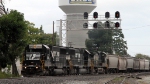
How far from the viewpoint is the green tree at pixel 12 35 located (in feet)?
143

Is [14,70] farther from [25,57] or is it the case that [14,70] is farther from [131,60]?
[131,60]

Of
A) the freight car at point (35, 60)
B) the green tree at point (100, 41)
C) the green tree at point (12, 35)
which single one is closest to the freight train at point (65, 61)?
the freight car at point (35, 60)

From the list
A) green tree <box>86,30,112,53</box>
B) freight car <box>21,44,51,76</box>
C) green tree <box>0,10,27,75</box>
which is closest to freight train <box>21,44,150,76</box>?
freight car <box>21,44,51,76</box>

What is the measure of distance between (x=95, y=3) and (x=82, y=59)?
61777 mm

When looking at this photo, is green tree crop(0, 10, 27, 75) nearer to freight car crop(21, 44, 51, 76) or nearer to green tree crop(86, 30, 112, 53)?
freight car crop(21, 44, 51, 76)

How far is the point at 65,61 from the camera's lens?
51.2 meters

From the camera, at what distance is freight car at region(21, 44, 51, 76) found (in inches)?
1726

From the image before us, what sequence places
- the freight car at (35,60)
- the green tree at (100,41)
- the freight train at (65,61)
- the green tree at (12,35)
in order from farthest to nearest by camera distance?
the green tree at (100,41), the freight train at (65,61), the freight car at (35,60), the green tree at (12,35)

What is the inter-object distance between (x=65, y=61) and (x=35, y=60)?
779cm

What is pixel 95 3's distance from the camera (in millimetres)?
117375

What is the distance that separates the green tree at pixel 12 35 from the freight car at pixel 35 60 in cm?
130

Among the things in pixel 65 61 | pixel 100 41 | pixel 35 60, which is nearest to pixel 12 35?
pixel 35 60

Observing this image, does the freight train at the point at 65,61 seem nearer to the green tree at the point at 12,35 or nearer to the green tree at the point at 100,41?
the green tree at the point at 12,35

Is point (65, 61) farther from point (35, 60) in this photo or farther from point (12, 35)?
point (12, 35)
